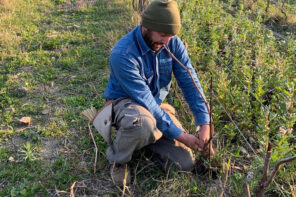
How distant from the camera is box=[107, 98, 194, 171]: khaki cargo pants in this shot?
249cm

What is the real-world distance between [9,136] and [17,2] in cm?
430

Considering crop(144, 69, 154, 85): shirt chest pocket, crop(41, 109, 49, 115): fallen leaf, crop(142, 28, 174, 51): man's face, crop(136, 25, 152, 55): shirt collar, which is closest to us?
crop(142, 28, 174, 51): man's face

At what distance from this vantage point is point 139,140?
2525 millimetres

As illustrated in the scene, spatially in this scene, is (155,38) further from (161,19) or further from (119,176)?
(119,176)

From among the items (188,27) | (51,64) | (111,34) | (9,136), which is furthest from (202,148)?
(111,34)

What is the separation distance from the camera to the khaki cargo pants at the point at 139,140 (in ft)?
8.17

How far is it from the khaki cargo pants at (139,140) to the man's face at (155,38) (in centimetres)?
52

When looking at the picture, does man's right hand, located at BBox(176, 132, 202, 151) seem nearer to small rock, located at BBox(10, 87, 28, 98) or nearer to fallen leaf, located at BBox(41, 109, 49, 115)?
fallen leaf, located at BBox(41, 109, 49, 115)

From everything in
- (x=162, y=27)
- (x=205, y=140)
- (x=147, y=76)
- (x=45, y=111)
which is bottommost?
(x=45, y=111)

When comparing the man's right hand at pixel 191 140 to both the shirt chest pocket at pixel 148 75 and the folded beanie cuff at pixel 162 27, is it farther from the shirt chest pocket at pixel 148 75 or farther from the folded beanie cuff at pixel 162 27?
the folded beanie cuff at pixel 162 27

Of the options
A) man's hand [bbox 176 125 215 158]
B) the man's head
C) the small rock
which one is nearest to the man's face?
the man's head

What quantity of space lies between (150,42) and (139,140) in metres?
0.82

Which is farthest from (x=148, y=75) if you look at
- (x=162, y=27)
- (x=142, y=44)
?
(x=162, y=27)

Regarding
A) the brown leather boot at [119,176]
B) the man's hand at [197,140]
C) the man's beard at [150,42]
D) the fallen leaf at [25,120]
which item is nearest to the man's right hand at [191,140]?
the man's hand at [197,140]
